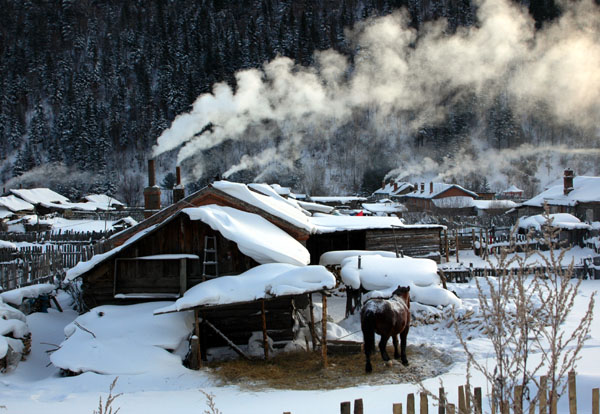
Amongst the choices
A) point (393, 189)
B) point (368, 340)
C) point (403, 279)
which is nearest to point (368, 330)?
point (368, 340)

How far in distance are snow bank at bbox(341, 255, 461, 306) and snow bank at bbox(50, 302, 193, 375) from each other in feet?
17.4

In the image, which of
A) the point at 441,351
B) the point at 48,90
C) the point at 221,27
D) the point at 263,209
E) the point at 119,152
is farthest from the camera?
the point at 221,27

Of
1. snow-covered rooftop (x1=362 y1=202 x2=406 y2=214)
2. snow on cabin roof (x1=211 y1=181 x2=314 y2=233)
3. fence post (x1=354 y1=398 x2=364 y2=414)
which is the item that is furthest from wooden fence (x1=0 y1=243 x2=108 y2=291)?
snow-covered rooftop (x1=362 y1=202 x2=406 y2=214)

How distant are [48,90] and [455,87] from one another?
104 metres

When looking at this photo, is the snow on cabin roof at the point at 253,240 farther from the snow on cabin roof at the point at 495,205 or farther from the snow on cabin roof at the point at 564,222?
the snow on cabin roof at the point at 495,205

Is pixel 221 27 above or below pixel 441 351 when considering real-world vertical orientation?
above

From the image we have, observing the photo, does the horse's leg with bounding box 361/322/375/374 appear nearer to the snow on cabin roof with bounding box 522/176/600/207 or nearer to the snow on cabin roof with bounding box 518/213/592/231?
the snow on cabin roof with bounding box 518/213/592/231

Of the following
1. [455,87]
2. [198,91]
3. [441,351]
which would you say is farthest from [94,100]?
[441,351]

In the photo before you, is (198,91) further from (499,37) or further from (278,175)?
(499,37)

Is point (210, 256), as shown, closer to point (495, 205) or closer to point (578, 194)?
point (578, 194)

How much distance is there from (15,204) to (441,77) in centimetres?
10295

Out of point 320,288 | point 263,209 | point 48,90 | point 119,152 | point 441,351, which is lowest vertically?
point 441,351

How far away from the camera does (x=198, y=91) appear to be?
106500mm

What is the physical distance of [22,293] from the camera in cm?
1376
